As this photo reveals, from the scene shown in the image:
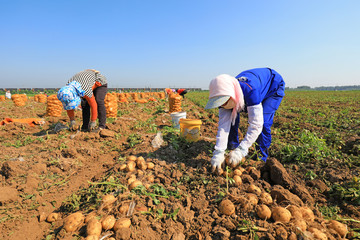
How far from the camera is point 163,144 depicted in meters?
3.59

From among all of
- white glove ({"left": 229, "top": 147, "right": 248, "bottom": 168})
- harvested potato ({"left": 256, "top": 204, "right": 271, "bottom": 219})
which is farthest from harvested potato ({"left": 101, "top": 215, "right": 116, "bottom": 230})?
white glove ({"left": 229, "top": 147, "right": 248, "bottom": 168})

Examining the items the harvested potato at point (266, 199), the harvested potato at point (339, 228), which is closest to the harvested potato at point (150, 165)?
the harvested potato at point (266, 199)

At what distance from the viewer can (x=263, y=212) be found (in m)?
1.64

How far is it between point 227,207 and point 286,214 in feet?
1.64

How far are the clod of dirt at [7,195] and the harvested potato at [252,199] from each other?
109 inches

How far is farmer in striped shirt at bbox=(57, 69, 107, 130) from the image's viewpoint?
3.89 meters

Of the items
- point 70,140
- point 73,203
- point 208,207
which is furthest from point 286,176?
point 70,140

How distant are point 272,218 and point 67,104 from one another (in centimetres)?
425

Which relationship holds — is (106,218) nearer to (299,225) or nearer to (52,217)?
(52,217)

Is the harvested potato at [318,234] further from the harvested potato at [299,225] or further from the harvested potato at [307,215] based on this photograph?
the harvested potato at [307,215]

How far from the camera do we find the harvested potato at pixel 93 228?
1.59 meters

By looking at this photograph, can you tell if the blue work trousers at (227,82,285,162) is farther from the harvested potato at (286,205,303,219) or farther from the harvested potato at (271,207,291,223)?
the harvested potato at (271,207,291,223)

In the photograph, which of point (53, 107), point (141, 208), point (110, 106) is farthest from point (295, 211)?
point (53, 107)

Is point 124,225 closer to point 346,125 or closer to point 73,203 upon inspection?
point 73,203
